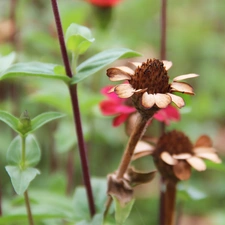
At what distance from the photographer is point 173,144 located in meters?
0.52

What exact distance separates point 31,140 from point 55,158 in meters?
0.47

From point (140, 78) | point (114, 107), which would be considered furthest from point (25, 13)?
point (140, 78)

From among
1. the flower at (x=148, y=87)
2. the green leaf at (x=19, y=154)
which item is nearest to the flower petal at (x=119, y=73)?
the flower at (x=148, y=87)

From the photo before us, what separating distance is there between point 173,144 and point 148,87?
106 mm

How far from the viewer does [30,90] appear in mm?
1122

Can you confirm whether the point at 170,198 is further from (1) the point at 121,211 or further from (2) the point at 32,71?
(2) the point at 32,71

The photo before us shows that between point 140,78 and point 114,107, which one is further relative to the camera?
point 114,107

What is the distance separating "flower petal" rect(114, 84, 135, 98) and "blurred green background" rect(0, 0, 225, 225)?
0.53 feet

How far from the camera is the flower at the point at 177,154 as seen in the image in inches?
19.3

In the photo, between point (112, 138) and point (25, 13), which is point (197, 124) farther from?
point (25, 13)

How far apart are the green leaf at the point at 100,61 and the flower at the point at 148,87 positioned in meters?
0.02

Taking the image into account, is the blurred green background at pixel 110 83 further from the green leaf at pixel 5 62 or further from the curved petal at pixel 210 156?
the green leaf at pixel 5 62

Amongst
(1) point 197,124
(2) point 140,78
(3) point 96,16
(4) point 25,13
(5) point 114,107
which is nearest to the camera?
(2) point 140,78

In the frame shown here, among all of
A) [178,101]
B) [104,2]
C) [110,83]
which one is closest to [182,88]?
[178,101]
